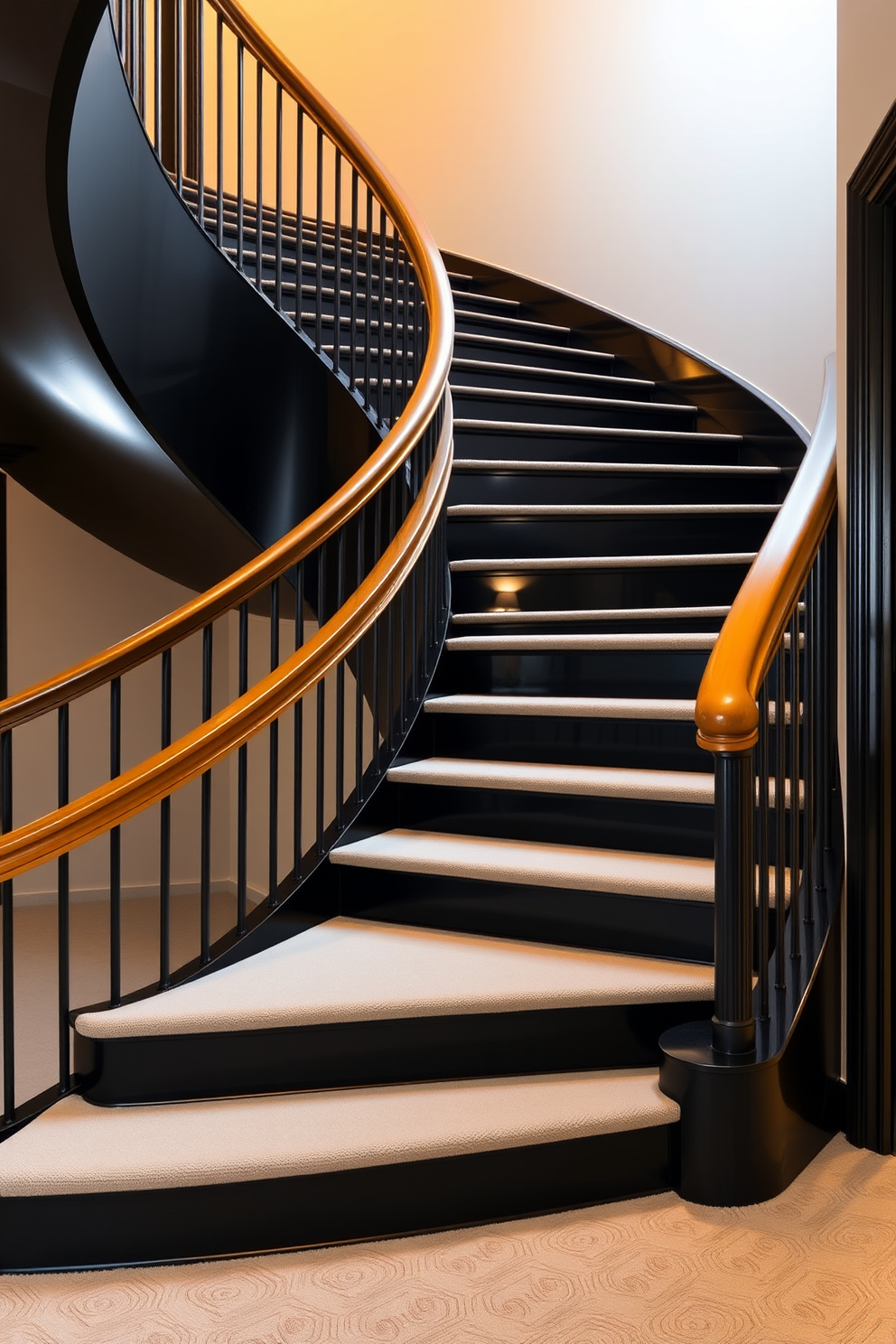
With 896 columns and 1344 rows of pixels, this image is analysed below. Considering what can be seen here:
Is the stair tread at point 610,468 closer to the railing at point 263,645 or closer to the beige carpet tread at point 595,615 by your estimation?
the railing at point 263,645

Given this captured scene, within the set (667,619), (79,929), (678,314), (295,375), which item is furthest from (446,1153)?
(79,929)

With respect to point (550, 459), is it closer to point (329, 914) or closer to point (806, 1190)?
point (329, 914)

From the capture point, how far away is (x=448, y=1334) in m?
1.77

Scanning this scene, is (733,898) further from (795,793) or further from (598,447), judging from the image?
(598,447)

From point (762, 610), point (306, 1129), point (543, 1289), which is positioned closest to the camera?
point (543, 1289)

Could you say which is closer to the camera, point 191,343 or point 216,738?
point 216,738

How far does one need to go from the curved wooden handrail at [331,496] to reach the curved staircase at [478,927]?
0.30ft

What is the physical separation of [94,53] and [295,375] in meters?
1.26

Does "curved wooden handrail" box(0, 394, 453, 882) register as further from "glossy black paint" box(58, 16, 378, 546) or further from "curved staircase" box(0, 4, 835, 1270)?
"glossy black paint" box(58, 16, 378, 546)

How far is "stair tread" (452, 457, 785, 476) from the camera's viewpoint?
13.2ft

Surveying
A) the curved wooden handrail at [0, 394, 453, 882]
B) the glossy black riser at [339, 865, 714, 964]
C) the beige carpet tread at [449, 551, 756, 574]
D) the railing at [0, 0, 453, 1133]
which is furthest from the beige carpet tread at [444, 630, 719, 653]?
the glossy black riser at [339, 865, 714, 964]

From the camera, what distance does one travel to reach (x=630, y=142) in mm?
5125

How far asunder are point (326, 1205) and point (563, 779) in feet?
3.99

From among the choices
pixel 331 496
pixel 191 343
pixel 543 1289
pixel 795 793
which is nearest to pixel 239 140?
pixel 191 343
